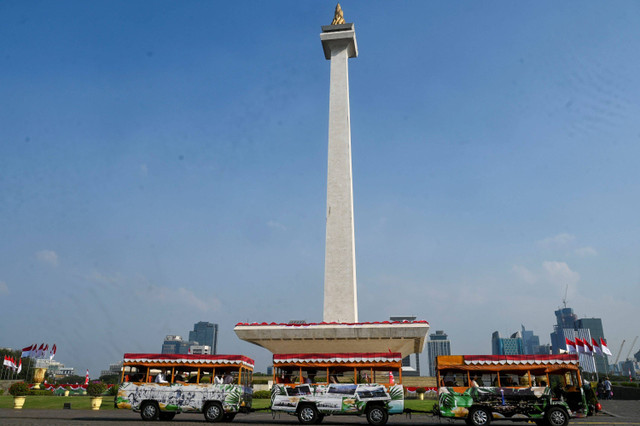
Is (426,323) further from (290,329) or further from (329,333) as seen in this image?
(290,329)

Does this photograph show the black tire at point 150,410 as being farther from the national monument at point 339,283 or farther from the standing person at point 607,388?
the standing person at point 607,388

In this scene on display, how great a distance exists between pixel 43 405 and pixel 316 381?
21.5 meters

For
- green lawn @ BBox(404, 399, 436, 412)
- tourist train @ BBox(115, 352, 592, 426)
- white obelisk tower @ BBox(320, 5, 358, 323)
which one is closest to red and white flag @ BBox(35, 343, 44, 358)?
white obelisk tower @ BBox(320, 5, 358, 323)

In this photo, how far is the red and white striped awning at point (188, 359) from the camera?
19406mm

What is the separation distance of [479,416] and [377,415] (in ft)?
12.2

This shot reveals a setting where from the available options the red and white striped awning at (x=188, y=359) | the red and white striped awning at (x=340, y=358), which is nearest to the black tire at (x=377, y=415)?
the red and white striped awning at (x=340, y=358)

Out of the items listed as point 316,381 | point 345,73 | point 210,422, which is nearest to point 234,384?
point 210,422

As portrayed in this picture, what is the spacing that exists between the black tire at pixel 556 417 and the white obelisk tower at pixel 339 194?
16310mm

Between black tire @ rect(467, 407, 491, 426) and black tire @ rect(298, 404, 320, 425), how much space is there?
576cm

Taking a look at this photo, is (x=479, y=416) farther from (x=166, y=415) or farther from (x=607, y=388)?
(x=607, y=388)

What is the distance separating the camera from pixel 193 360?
63.9 feet

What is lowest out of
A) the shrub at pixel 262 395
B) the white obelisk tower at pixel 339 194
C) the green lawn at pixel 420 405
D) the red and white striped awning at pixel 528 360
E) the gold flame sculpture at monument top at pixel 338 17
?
the green lawn at pixel 420 405

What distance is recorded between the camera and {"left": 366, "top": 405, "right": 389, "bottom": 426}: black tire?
57.6ft

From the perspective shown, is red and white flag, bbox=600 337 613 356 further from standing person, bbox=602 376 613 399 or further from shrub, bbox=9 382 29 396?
shrub, bbox=9 382 29 396
